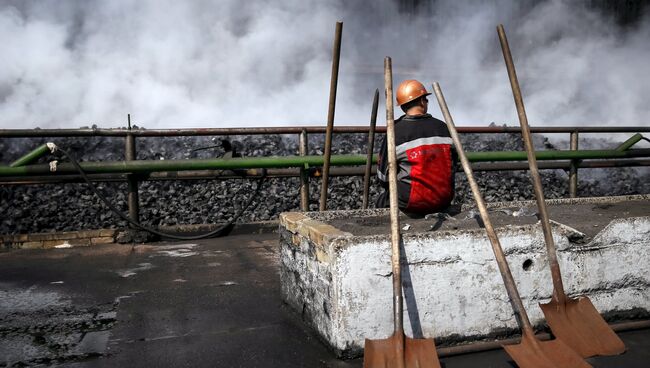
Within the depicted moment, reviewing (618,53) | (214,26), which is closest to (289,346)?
(214,26)

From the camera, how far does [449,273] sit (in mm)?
2916

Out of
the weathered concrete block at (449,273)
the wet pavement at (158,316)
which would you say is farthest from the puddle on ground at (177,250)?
the weathered concrete block at (449,273)

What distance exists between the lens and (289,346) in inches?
116

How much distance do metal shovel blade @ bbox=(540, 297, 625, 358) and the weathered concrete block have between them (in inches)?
5.8

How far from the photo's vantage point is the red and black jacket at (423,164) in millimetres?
3602

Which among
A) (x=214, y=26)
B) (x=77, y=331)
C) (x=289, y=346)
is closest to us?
(x=289, y=346)

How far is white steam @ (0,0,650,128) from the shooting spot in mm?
14062

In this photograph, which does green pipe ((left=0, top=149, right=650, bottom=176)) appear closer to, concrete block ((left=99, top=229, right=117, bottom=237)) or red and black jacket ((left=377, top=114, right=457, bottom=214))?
concrete block ((left=99, top=229, right=117, bottom=237))

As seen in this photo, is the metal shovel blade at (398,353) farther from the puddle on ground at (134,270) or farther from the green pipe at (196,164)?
the green pipe at (196,164)

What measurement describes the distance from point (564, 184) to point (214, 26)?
1098 cm

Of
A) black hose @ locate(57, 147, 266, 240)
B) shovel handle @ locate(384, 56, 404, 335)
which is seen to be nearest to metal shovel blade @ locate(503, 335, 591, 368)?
shovel handle @ locate(384, 56, 404, 335)

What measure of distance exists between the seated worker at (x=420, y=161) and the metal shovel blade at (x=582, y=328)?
981 mm

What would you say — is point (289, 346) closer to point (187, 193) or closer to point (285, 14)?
point (187, 193)

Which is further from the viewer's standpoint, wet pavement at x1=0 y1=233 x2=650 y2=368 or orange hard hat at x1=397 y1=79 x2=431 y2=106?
orange hard hat at x1=397 y1=79 x2=431 y2=106
